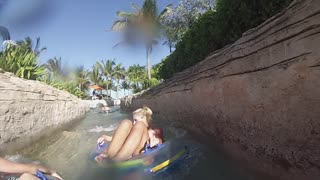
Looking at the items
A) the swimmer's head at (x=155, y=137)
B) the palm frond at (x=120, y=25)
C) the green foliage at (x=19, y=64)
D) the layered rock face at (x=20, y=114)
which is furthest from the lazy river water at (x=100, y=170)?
the palm frond at (x=120, y=25)

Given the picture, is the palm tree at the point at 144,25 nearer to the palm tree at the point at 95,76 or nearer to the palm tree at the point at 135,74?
the palm tree at the point at 135,74

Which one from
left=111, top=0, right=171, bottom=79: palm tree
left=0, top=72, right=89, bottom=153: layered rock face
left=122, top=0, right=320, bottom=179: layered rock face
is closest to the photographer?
left=122, top=0, right=320, bottom=179: layered rock face

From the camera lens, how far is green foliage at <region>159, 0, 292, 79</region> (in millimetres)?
5709

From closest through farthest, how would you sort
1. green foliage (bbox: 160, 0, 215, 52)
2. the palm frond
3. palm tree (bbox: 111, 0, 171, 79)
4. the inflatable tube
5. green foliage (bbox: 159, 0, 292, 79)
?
the inflatable tube, green foliage (bbox: 159, 0, 292, 79), green foliage (bbox: 160, 0, 215, 52), palm tree (bbox: 111, 0, 171, 79), the palm frond

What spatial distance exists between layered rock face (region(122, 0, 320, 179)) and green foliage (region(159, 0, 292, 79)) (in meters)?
0.98

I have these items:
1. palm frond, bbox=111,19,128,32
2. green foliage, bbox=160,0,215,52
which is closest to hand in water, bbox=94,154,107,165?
green foliage, bbox=160,0,215,52

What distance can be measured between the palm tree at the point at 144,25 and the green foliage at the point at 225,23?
2389 cm

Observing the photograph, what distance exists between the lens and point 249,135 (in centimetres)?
455

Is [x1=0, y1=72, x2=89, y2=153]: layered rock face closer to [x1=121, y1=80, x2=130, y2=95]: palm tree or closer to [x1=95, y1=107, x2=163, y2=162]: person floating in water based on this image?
[x1=95, y1=107, x2=163, y2=162]: person floating in water

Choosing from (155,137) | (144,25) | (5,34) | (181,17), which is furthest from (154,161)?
(144,25)

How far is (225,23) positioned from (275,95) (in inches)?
149

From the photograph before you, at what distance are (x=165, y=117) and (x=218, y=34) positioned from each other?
207 inches

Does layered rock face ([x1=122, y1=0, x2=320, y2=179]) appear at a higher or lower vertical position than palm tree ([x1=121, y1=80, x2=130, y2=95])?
lower

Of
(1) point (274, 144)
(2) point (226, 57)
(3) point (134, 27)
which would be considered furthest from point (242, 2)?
(3) point (134, 27)
